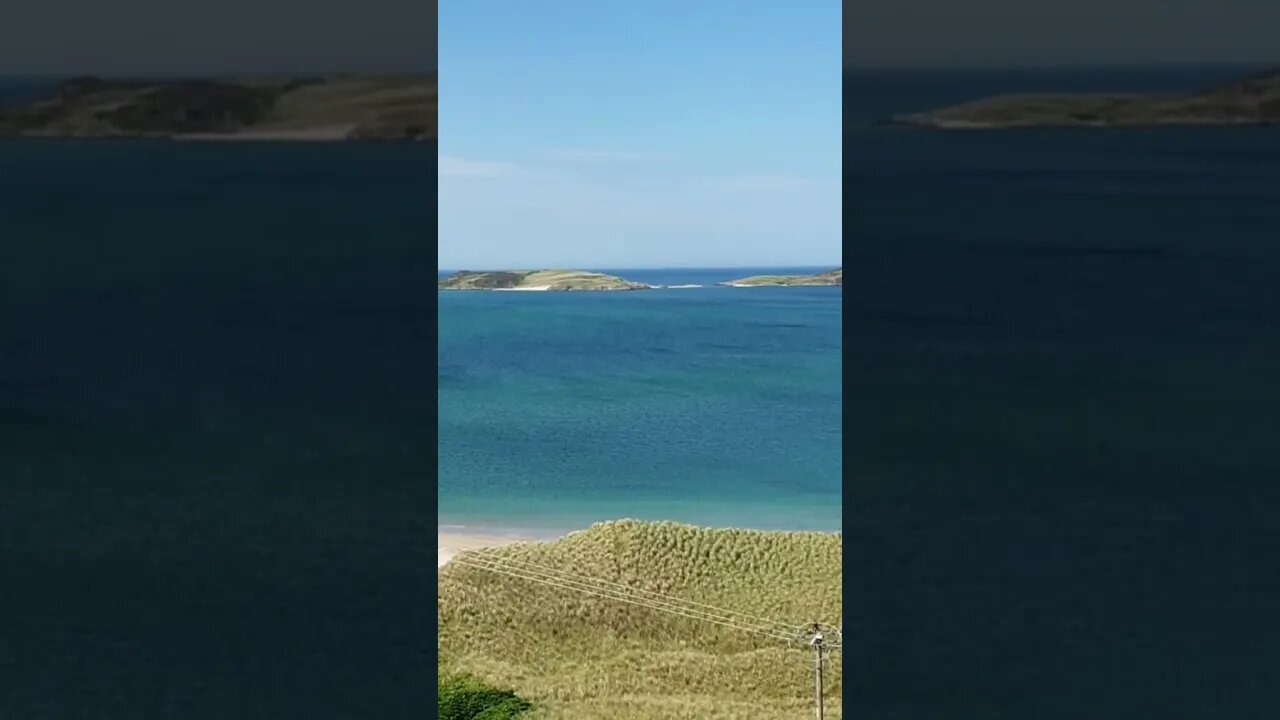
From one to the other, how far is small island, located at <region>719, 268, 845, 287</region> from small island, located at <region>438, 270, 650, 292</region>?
1.18 metres

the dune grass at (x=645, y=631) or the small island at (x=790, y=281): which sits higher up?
the small island at (x=790, y=281)

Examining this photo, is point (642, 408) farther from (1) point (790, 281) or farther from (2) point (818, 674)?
(2) point (818, 674)

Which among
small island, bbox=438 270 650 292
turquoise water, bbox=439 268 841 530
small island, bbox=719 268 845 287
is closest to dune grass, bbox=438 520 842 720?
turquoise water, bbox=439 268 841 530
